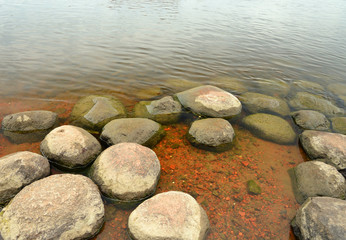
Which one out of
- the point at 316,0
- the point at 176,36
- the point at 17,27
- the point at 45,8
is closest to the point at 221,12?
the point at 176,36

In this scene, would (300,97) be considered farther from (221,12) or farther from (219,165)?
(221,12)

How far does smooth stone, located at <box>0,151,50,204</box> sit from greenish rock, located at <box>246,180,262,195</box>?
4.16 m

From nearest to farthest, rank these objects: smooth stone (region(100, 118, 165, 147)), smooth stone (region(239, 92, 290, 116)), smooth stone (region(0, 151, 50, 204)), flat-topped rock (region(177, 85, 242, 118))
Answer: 1. smooth stone (region(0, 151, 50, 204))
2. smooth stone (region(100, 118, 165, 147))
3. flat-topped rock (region(177, 85, 242, 118))
4. smooth stone (region(239, 92, 290, 116))

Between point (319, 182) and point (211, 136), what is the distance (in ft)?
8.03

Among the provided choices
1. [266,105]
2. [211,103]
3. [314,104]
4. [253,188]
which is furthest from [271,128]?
[314,104]

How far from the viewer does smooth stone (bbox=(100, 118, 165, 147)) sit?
17.6ft

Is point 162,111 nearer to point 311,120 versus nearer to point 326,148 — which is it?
point 326,148

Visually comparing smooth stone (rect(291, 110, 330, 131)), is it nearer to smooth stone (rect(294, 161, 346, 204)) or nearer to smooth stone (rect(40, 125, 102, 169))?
smooth stone (rect(294, 161, 346, 204))

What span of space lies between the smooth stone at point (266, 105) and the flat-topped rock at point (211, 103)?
1.71 feet

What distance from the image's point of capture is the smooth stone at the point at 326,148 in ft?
16.8

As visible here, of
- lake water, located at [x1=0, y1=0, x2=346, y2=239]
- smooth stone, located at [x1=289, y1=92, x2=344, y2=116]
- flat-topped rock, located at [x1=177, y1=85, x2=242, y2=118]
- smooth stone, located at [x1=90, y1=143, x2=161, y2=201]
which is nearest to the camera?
smooth stone, located at [x1=90, y1=143, x2=161, y2=201]

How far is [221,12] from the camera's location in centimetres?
2388

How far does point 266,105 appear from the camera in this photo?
735 centimetres

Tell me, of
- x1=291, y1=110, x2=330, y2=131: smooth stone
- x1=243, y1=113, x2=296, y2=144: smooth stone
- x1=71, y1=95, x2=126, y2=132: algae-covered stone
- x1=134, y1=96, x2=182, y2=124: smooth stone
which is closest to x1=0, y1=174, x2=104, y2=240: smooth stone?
x1=71, y1=95, x2=126, y2=132: algae-covered stone
